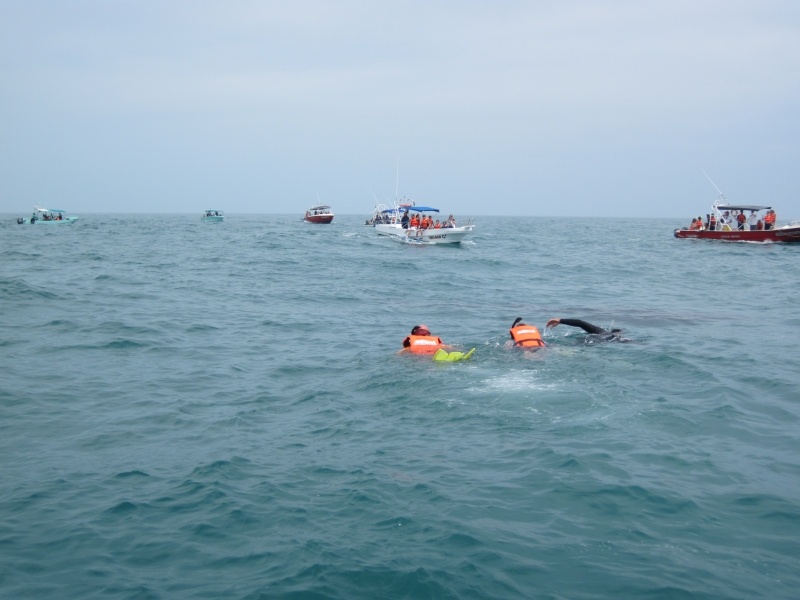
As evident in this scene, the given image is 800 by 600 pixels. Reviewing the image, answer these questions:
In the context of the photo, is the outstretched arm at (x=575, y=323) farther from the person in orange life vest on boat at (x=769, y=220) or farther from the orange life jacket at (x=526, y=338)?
the person in orange life vest on boat at (x=769, y=220)

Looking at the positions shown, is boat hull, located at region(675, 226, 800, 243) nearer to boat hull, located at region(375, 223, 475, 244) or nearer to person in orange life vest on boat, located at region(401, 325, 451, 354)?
boat hull, located at region(375, 223, 475, 244)

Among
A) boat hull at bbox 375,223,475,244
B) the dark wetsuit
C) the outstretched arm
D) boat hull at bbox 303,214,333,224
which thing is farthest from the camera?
boat hull at bbox 303,214,333,224

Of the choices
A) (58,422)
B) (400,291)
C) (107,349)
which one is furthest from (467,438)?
(400,291)

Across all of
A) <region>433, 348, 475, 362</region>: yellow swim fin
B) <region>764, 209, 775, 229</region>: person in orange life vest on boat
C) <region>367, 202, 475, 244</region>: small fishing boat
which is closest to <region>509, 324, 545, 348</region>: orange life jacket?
<region>433, 348, 475, 362</region>: yellow swim fin

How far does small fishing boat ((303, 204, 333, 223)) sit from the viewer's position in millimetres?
82500

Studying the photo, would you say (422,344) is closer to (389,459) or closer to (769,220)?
(389,459)

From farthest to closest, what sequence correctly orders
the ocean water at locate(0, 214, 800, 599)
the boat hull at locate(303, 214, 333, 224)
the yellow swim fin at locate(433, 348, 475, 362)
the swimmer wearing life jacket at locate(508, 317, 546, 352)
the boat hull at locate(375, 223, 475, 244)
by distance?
the boat hull at locate(303, 214, 333, 224) → the boat hull at locate(375, 223, 475, 244) → the swimmer wearing life jacket at locate(508, 317, 546, 352) → the yellow swim fin at locate(433, 348, 475, 362) → the ocean water at locate(0, 214, 800, 599)

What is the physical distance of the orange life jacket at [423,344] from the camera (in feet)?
40.5

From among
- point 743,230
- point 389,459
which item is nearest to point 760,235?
point 743,230

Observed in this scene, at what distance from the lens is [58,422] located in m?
9.09

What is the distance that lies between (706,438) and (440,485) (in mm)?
3761

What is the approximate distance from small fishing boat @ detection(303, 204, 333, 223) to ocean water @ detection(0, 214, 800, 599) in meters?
65.4

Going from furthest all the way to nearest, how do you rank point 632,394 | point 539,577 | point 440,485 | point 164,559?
point 632,394
point 440,485
point 164,559
point 539,577

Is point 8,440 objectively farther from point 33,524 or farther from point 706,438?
point 706,438
